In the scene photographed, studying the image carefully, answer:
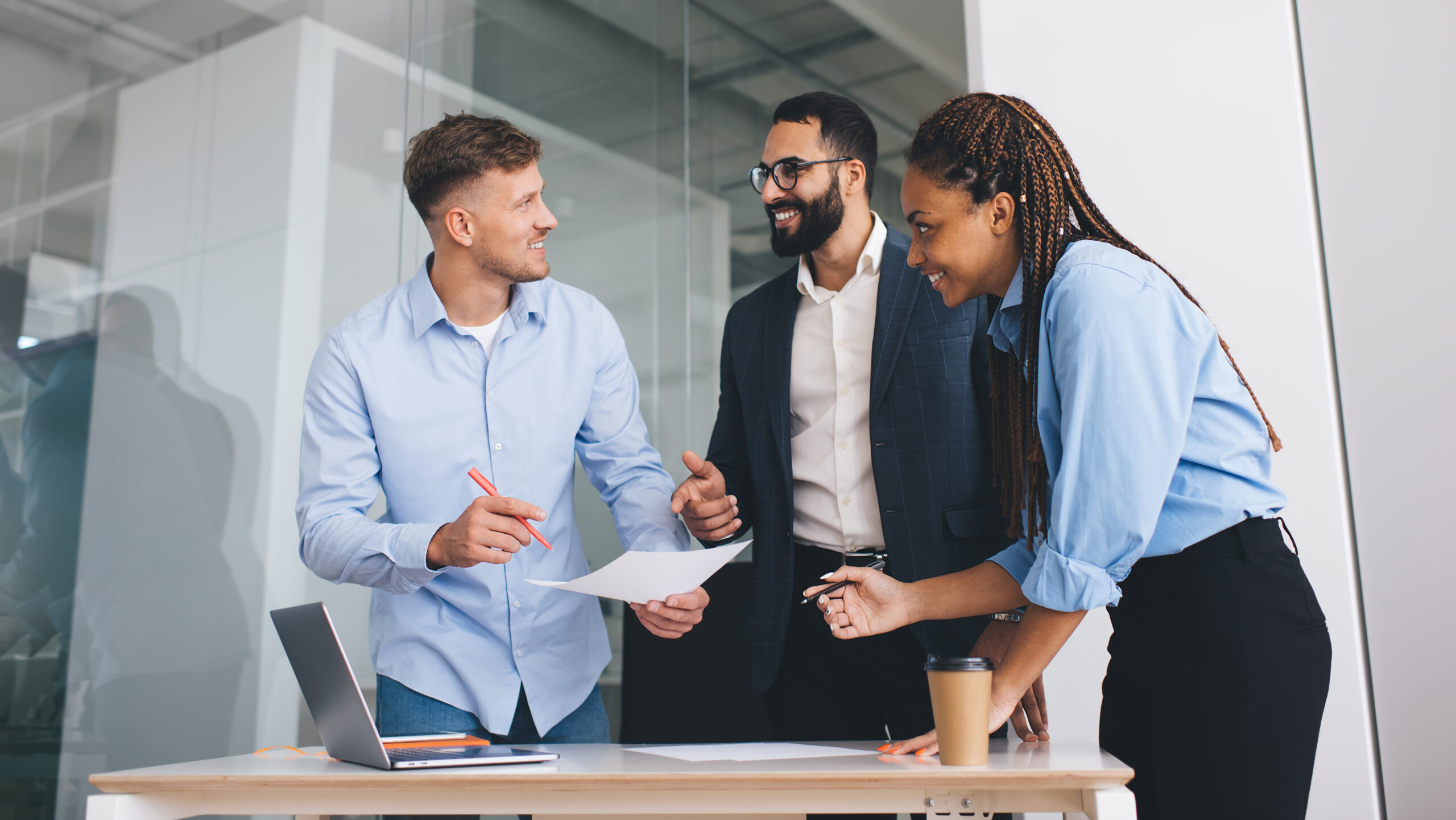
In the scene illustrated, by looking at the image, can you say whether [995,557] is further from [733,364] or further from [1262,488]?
[733,364]

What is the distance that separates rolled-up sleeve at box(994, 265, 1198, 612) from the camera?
1.20 metres

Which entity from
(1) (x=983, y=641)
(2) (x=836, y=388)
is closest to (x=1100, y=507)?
(1) (x=983, y=641)

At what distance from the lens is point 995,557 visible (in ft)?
4.78

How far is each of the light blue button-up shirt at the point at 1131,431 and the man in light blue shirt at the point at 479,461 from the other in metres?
0.72

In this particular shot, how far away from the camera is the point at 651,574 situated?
1470mm

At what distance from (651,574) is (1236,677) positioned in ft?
2.47

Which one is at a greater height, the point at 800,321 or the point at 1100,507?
the point at 800,321

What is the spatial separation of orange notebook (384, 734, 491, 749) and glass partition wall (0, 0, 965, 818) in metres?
1.34

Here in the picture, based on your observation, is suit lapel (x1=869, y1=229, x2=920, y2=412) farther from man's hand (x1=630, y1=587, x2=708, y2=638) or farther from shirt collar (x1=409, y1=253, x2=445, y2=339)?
shirt collar (x1=409, y1=253, x2=445, y2=339)

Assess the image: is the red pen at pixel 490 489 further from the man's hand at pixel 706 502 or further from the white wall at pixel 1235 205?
the white wall at pixel 1235 205

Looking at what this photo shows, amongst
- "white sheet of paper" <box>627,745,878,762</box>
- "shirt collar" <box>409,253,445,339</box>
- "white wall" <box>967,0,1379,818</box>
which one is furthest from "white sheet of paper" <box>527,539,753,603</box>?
"white wall" <box>967,0,1379,818</box>

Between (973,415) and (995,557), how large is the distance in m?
0.52

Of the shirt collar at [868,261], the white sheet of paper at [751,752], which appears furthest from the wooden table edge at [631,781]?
the shirt collar at [868,261]

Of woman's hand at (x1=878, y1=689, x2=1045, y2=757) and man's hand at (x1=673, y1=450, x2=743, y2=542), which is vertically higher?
man's hand at (x1=673, y1=450, x2=743, y2=542)
